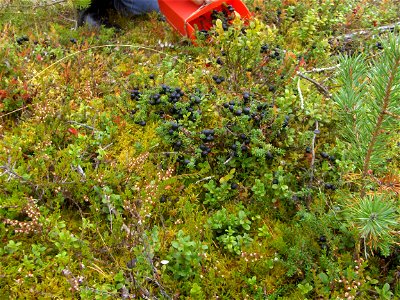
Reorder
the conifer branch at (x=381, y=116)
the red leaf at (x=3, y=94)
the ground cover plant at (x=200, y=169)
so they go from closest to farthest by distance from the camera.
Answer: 1. the conifer branch at (x=381, y=116)
2. the ground cover plant at (x=200, y=169)
3. the red leaf at (x=3, y=94)

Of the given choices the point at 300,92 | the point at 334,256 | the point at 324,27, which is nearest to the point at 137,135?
the point at 300,92

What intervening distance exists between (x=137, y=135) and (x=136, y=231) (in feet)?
3.69

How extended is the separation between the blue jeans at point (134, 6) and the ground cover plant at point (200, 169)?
1.15 metres

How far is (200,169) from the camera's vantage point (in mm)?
3412

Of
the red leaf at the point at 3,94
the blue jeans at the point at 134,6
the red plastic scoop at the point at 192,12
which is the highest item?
the blue jeans at the point at 134,6

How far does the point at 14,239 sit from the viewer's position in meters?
2.79

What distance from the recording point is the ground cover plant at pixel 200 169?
97.6 inches

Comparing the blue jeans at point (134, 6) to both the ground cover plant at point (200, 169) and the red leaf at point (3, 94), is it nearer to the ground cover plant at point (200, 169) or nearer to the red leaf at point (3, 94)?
the ground cover plant at point (200, 169)

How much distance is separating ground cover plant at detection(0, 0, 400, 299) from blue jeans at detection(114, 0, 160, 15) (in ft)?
3.76

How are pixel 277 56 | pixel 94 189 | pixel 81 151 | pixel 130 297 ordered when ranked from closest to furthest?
1. pixel 130 297
2. pixel 94 189
3. pixel 81 151
4. pixel 277 56

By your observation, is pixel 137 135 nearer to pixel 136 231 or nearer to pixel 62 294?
pixel 136 231

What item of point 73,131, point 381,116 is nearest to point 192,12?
point 73,131

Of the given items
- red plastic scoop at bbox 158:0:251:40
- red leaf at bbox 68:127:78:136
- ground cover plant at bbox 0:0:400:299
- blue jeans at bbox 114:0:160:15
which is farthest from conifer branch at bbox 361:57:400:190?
blue jeans at bbox 114:0:160:15

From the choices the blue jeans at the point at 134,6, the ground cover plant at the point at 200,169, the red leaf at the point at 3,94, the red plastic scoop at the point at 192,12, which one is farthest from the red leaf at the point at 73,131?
the blue jeans at the point at 134,6
